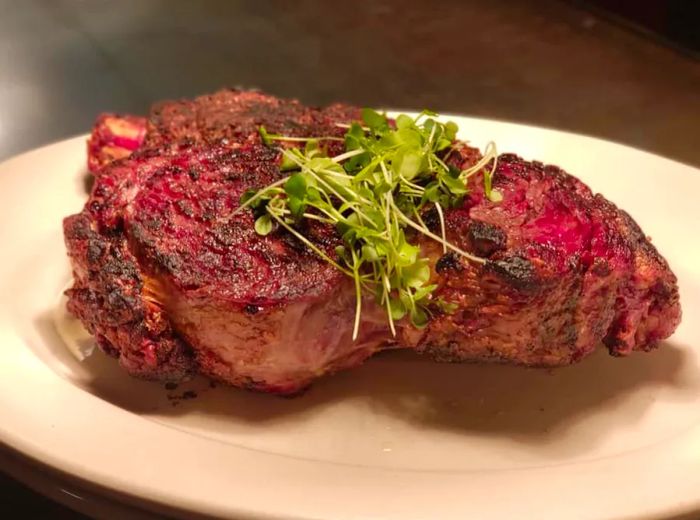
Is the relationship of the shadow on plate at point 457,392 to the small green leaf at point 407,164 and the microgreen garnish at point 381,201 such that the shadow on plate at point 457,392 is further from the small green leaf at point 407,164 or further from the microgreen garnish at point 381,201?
the small green leaf at point 407,164

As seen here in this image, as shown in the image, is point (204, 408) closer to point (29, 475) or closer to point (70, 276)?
point (29, 475)

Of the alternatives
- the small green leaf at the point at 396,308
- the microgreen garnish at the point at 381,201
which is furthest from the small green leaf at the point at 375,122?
the small green leaf at the point at 396,308

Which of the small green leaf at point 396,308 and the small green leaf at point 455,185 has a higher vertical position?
the small green leaf at point 455,185

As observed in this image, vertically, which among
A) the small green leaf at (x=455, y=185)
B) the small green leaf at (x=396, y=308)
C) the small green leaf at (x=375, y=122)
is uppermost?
the small green leaf at (x=375, y=122)

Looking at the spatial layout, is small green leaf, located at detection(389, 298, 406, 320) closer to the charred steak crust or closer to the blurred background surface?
the charred steak crust

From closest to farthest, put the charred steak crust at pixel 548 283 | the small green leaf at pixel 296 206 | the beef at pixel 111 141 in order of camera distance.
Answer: the charred steak crust at pixel 548 283 < the small green leaf at pixel 296 206 < the beef at pixel 111 141

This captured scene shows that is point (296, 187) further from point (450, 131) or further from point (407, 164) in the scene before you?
point (450, 131)

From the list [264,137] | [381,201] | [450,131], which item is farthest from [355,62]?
[381,201]

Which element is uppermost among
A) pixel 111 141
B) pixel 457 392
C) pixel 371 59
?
pixel 111 141
